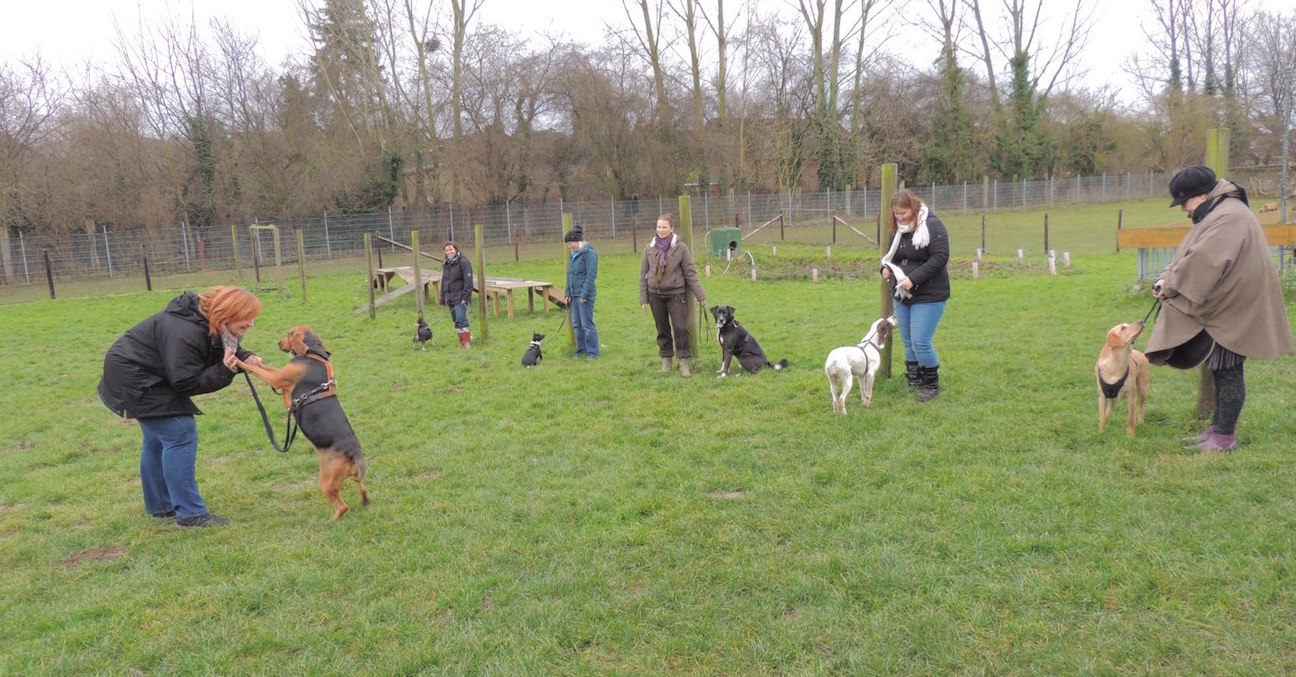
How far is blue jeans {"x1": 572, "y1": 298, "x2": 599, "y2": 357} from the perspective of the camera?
9.20m

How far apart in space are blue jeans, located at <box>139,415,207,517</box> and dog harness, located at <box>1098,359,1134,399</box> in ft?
18.1

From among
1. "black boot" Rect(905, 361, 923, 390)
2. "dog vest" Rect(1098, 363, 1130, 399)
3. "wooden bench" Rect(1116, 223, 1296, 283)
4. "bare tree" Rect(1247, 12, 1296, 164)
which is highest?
"bare tree" Rect(1247, 12, 1296, 164)

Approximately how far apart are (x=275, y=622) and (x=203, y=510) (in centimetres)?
156

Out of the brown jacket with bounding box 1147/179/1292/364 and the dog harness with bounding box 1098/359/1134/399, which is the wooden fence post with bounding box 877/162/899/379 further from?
the brown jacket with bounding box 1147/179/1292/364

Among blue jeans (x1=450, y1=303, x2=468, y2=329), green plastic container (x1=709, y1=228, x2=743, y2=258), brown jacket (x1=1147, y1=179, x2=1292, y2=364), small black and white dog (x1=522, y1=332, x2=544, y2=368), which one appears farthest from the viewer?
green plastic container (x1=709, y1=228, x2=743, y2=258)

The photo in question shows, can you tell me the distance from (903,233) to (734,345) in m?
2.09

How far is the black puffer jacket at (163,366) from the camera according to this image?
168 inches

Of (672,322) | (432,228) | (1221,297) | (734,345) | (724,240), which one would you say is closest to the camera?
(1221,297)

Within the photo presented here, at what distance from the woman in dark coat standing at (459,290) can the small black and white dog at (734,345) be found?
4121 millimetres

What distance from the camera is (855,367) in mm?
6090

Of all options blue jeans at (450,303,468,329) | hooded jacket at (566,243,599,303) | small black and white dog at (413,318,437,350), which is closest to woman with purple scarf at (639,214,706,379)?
hooded jacket at (566,243,599,303)

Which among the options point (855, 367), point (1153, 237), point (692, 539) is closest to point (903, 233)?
point (855, 367)

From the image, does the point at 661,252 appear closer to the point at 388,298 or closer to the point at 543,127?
the point at 388,298

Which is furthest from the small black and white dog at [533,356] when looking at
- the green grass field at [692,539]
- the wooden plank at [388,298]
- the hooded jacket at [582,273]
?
the wooden plank at [388,298]
